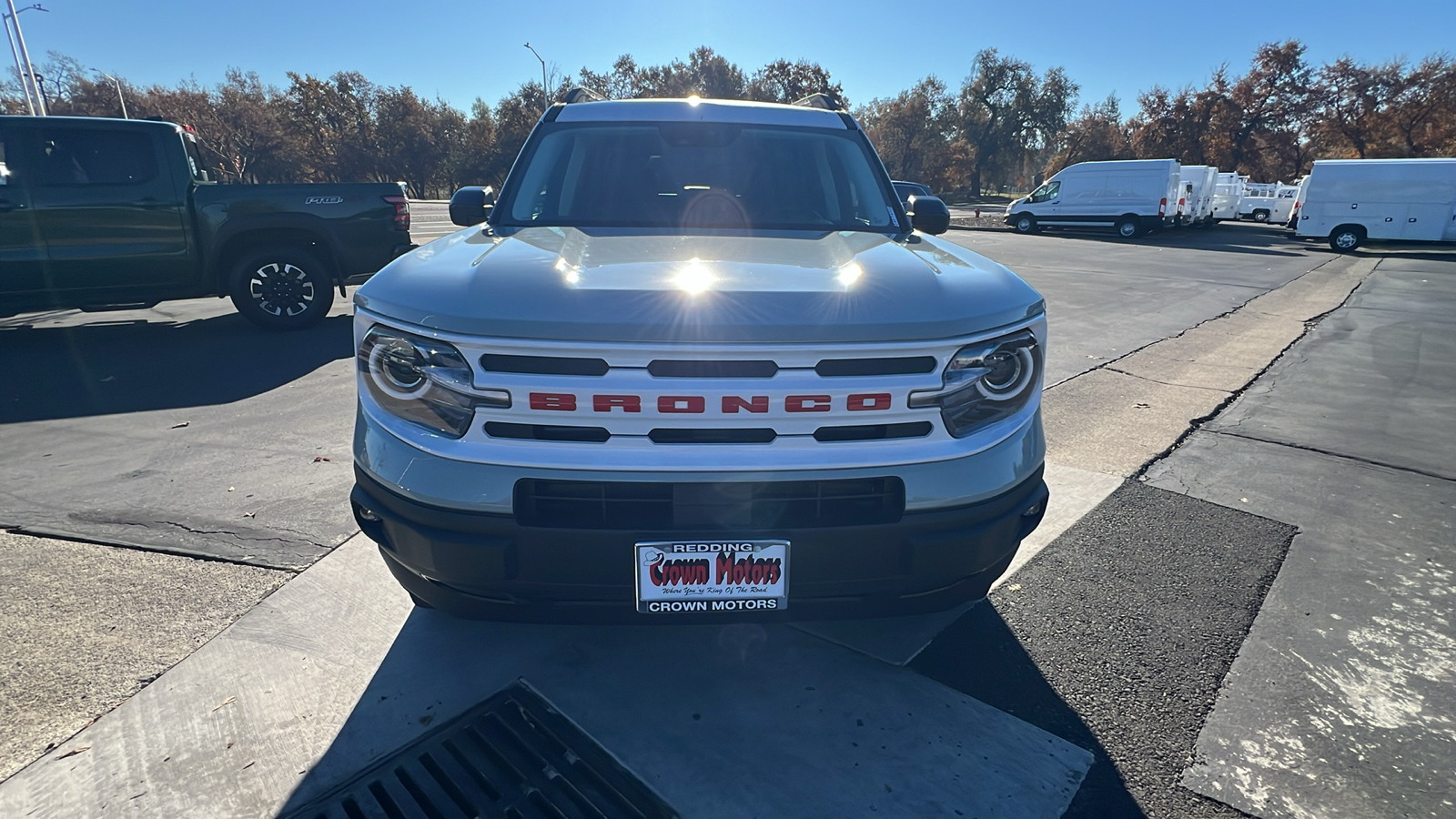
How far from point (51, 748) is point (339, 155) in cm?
5529

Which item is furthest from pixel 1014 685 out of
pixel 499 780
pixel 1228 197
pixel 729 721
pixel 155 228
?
pixel 1228 197

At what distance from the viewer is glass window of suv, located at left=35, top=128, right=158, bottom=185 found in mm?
6289

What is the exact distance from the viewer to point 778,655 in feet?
7.91

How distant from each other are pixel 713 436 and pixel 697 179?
1.69 meters

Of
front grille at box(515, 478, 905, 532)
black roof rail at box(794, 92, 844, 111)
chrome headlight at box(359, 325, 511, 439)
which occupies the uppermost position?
black roof rail at box(794, 92, 844, 111)

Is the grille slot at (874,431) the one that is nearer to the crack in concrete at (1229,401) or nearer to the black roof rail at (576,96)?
the black roof rail at (576,96)

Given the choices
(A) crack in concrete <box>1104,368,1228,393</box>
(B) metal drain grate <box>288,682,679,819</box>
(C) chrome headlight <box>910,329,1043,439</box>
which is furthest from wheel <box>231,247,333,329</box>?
(A) crack in concrete <box>1104,368,1228,393</box>

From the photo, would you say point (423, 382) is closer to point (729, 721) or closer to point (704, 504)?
point (704, 504)

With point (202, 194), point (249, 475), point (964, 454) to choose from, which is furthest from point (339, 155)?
point (964, 454)

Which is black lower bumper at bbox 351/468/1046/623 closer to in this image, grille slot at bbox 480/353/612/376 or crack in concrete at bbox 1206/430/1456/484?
grille slot at bbox 480/353/612/376

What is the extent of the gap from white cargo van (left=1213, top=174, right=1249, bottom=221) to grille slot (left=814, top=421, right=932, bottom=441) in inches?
1347

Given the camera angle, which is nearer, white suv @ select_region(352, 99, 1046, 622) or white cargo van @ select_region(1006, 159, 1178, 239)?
white suv @ select_region(352, 99, 1046, 622)

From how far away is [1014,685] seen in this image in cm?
228

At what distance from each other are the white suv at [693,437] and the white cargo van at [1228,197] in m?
34.1
